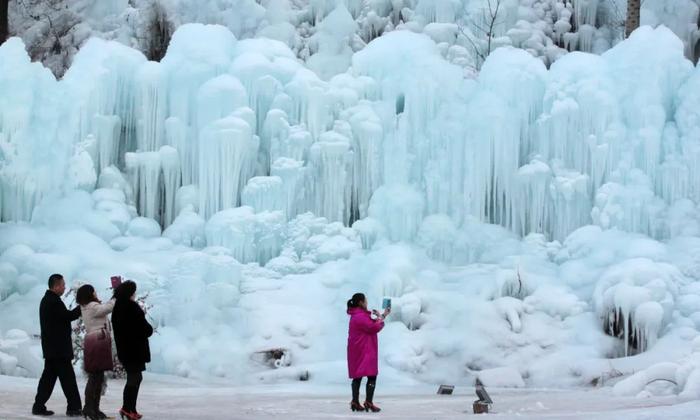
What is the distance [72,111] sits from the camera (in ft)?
51.6

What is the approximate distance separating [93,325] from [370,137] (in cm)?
860

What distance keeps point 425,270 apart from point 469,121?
2613 mm

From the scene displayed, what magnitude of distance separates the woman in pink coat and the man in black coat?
8.26 ft

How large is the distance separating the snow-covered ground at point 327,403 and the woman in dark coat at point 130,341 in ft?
2.13

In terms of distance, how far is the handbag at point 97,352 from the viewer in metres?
7.96

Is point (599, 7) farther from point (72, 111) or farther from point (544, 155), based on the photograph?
point (72, 111)

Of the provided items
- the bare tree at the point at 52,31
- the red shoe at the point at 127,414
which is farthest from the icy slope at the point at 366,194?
the red shoe at the point at 127,414

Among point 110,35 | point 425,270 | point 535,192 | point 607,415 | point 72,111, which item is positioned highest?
point 110,35

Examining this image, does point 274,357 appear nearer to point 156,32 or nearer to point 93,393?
point 93,393

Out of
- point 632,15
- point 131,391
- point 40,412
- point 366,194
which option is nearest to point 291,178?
point 366,194

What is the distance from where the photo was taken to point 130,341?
773 centimetres

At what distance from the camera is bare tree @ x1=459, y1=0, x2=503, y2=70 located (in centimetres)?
1842

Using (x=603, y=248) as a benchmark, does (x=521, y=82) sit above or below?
above

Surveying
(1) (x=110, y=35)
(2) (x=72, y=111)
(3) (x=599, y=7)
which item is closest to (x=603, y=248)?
(3) (x=599, y=7)
